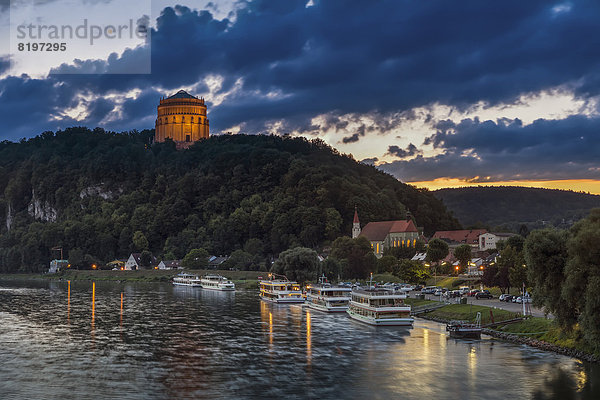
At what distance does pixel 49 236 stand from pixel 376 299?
14489 centimetres

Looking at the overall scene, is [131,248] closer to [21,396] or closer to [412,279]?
[412,279]

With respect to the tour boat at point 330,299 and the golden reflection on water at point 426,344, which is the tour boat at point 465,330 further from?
the tour boat at point 330,299

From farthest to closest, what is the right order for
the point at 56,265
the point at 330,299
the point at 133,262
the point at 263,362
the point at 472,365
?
1. the point at 56,265
2. the point at 133,262
3. the point at 330,299
4. the point at 263,362
5. the point at 472,365

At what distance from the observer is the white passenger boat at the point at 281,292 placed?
92438 mm

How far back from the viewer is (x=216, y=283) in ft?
403

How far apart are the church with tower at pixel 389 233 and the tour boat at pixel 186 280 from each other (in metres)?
37.5

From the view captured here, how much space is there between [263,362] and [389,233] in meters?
110

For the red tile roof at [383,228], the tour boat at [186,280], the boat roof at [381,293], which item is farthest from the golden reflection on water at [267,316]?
the red tile roof at [383,228]

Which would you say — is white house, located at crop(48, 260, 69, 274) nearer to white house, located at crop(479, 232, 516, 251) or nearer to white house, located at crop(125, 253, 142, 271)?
white house, located at crop(125, 253, 142, 271)

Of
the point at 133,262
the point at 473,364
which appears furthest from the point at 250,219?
the point at 473,364

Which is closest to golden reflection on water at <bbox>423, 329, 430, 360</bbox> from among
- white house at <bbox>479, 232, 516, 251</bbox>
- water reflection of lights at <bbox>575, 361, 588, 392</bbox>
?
water reflection of lights at <bbox>575, 361, 588, 392</bbox>

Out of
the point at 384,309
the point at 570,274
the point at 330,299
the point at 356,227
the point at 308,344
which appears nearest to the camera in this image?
the point at 570,274

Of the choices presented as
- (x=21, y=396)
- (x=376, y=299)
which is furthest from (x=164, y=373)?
(x=376, y=299)

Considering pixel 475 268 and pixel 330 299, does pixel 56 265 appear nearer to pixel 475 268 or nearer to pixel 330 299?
pixel 475 268
